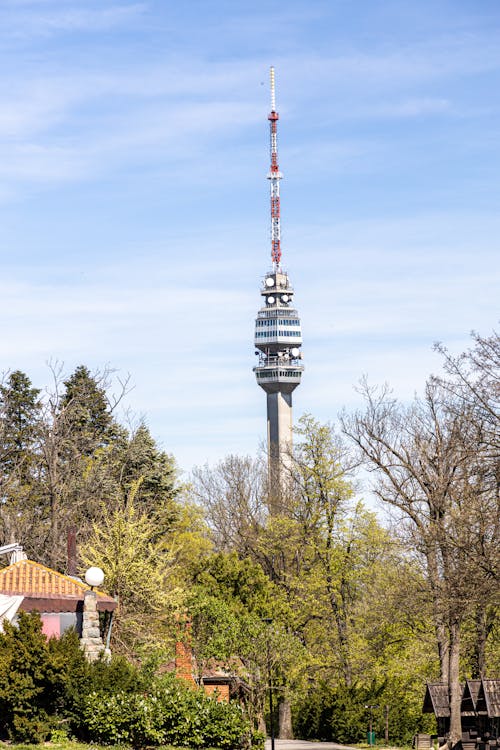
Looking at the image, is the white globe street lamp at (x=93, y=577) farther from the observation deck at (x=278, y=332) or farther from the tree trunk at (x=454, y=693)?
the observation deck at (x=278, y=332)

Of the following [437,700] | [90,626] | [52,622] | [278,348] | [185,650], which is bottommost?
[437,700]

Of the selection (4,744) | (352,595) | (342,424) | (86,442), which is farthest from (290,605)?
(4,744)

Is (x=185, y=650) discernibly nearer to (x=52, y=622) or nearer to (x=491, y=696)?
(x=52, y=622)

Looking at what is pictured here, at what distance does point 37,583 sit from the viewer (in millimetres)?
28406

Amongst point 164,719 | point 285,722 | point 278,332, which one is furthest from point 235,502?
point 278,332

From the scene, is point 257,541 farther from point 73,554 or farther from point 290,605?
point 73,554

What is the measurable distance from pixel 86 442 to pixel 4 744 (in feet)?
113

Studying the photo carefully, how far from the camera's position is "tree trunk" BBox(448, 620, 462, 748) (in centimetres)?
3553

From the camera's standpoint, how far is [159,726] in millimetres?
23953

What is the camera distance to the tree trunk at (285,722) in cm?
4719

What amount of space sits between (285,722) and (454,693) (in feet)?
45.2

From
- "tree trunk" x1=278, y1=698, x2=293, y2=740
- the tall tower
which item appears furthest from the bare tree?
the tall tower

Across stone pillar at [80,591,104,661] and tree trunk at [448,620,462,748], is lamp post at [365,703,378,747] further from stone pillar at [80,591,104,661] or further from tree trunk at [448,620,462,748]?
stone pillar at [80,591,104,661]

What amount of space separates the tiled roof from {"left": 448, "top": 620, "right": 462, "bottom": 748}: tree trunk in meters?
13.3
